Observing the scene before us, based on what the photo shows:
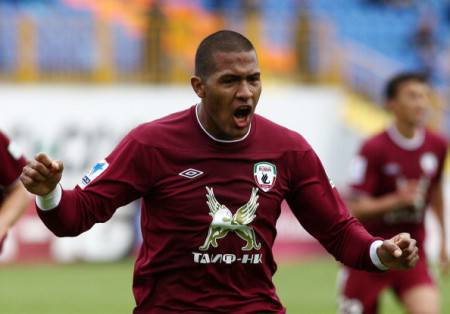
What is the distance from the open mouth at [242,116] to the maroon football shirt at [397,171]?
3.88 m

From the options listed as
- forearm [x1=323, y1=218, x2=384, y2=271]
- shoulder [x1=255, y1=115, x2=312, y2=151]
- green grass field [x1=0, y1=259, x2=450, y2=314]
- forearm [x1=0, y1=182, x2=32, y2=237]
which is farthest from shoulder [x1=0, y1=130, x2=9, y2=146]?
green grass field [x1=0, y1=259, x2=450, y2=314]

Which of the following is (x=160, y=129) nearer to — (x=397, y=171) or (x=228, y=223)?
(x=228, y=223)

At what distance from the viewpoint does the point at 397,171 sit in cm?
992

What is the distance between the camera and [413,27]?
25938mm

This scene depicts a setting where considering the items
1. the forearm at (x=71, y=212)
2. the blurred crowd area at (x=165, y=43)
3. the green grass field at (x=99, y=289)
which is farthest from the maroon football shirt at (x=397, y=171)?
the blurred crowd area at (x=165, y=43)

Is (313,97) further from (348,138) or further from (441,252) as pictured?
(441,252)

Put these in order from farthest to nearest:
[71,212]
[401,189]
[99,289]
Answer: [99,289] < [401,189] < [71,212]

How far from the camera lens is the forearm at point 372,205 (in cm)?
942

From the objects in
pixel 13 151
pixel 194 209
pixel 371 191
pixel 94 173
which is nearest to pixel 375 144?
pixel 371 191

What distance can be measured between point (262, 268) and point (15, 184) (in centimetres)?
203

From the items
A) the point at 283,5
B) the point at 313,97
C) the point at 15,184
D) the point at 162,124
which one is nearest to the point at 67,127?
the point at 313,97

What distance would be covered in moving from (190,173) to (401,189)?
13.1 ft

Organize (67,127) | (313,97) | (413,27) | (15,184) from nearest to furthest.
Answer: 1. (15,184)
2. (67,127)
3. (313,97)
4. (413,27)

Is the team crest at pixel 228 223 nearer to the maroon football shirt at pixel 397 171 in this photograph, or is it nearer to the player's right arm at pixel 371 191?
the player's right arm at pixel 371 191
